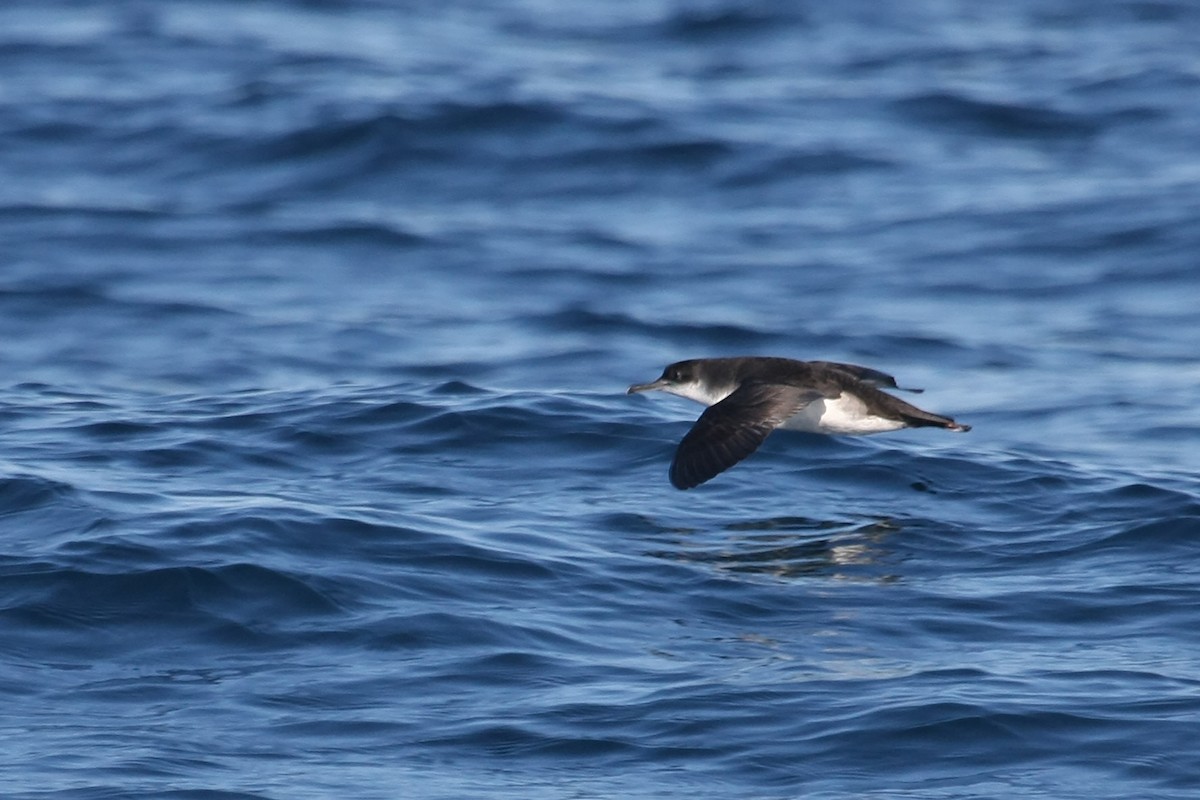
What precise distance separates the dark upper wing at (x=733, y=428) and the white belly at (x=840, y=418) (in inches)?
5.4

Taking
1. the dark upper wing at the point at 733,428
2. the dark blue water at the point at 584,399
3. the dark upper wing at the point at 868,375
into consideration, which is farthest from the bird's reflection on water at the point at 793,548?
the dark upper wing at the point at 868,375

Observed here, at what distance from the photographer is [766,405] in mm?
9312

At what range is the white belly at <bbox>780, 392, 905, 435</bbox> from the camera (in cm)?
966

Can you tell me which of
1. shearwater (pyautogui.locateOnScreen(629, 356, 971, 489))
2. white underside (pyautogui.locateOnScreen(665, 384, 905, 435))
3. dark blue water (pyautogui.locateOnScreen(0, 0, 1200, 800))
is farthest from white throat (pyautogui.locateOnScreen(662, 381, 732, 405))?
white underside (pyautogui.locateOnScreen(665, 384, 905, 435))

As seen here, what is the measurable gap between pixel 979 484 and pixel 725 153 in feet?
27.8

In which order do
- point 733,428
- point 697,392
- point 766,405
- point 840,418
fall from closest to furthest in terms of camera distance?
1. point 733,428
2. point 766,405
3. point 840,418
4. point 697,392

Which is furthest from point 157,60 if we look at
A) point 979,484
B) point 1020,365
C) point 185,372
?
point 979,484

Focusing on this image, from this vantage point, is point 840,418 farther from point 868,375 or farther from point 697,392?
point 697,392

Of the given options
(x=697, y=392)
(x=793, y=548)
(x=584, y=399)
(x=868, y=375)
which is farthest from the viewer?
(x=584, y=399)

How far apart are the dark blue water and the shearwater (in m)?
0.36

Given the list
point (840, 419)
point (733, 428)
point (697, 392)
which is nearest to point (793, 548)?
point (733, 428)

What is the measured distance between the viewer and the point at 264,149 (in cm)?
1803

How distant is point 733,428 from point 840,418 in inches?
34.8

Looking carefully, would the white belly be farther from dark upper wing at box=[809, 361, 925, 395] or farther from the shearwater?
dark upper wing at box=[809, 361, 925, 395]
